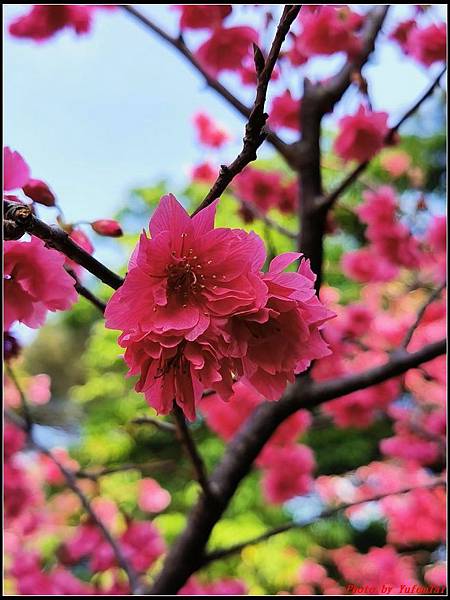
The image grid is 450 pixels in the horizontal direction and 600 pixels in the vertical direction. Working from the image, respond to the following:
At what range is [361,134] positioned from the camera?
1.32m

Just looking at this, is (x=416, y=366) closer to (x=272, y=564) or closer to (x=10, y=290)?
(x=10, y=290)

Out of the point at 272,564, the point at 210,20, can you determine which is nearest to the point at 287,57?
the point at 210,20

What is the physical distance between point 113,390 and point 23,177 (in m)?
3.90

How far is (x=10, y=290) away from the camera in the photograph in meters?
0.55

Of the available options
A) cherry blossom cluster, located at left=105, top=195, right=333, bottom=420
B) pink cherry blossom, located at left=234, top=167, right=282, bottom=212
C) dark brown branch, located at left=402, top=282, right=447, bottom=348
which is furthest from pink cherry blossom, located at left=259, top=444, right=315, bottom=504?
cherry blossom cluster, located at left=105, top=195, right=333, bottom=420

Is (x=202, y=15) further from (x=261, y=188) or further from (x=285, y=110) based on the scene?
(x=261, y=188)

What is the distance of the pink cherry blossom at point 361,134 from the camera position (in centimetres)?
130

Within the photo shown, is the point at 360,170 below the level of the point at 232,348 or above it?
above

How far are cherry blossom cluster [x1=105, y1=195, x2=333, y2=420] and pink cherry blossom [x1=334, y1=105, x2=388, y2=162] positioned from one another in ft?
3.03

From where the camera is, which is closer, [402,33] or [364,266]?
[402,33]

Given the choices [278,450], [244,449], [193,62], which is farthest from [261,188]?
[244,449]

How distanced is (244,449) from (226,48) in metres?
0.89

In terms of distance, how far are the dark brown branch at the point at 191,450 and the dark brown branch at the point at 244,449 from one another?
0.17 feet

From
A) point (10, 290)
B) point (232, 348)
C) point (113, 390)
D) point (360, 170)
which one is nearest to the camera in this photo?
point (232, 348)
